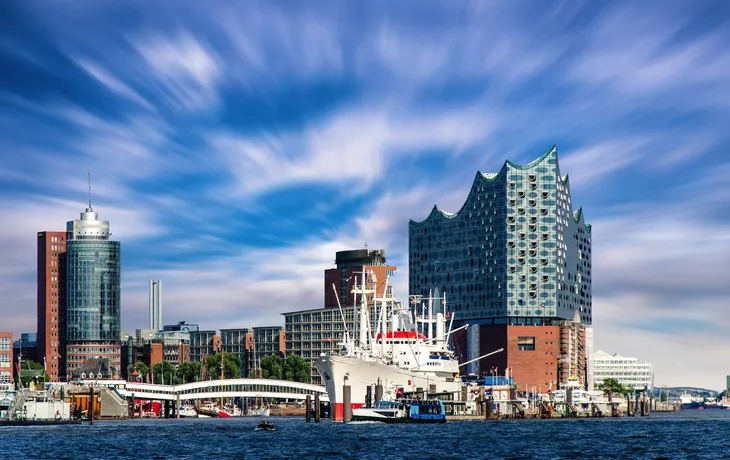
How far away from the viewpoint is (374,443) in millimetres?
135750

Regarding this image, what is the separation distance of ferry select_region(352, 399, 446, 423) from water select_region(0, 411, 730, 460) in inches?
156

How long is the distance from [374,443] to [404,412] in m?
48.6

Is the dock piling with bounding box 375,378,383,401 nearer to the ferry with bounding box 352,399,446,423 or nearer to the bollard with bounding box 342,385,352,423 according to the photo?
the ferry with bounding box 352,399,446,423

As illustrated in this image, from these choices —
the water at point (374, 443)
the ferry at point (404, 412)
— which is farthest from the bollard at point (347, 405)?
the water at point (374, 443)

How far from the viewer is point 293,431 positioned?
17438 centimetres

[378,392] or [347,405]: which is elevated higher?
[378,392]

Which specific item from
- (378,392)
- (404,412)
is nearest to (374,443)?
(404,412)

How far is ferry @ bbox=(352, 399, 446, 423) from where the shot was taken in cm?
18388

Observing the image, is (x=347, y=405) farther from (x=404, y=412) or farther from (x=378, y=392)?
(x=404, y=412)

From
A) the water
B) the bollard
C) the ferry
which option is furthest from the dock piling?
the water

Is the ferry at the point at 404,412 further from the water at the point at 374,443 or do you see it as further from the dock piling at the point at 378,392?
the dock piling at the point at 378,392

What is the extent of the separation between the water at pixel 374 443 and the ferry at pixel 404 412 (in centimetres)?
396

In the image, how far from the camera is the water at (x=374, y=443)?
121125 mm

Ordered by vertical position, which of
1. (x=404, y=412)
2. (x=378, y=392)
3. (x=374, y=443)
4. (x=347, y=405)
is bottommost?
(x=404, y=412)
